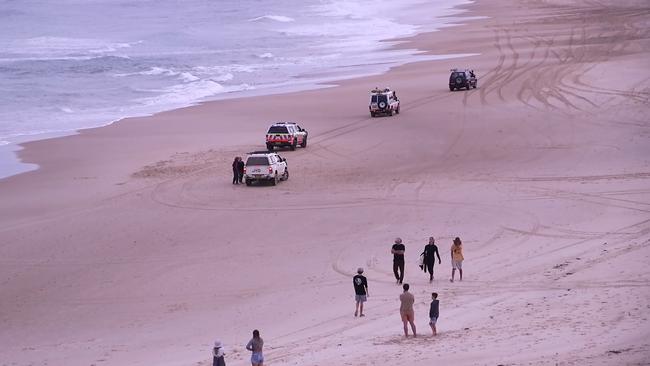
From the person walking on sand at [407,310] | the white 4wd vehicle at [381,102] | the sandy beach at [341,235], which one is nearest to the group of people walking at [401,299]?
the person walking on sand at [407,310]

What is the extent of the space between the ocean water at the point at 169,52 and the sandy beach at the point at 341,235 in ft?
24.4

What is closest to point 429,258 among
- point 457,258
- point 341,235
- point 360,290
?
point 457,258

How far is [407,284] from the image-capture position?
690 inches

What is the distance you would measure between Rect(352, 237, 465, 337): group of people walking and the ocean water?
2712 centimetres

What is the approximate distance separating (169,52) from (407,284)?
72.8 meters

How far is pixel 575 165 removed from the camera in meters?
34.1

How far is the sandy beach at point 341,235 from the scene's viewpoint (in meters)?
17.5

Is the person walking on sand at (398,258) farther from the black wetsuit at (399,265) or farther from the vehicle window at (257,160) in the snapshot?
the vehicle window at (257,160)

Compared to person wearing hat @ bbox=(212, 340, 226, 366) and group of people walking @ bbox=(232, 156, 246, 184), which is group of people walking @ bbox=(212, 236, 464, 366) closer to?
person wearing hat @ bbox=(212, 340, 226, 366)

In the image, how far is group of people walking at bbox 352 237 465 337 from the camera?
16.8 meters

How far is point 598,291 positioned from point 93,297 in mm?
10318

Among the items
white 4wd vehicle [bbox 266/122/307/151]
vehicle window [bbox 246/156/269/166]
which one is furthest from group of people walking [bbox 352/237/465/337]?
white 4wd vehicle [bbox 266/122/307/151]

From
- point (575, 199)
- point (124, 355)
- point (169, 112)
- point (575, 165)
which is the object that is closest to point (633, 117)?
point (575, 165)

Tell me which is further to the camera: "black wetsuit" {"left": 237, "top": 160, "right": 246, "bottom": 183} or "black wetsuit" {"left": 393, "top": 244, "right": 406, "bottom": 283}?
"black wetsuit" {"left": 237, "top": 160, "right": 246, "bottom": 183}
